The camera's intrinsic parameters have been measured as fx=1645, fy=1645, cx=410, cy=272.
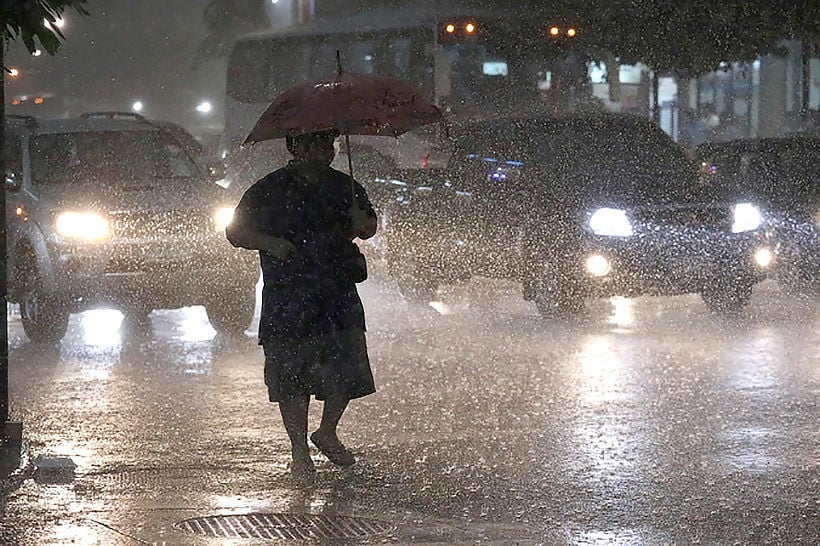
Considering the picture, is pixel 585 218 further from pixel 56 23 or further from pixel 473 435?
pixel 56 23

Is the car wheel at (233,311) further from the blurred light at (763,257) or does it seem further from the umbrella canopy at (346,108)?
the umbrella canopy at (346,108)

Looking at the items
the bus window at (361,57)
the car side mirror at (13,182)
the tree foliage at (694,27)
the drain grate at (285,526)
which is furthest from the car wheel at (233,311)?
the bus window at (361,57)

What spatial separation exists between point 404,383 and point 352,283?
3.08 m

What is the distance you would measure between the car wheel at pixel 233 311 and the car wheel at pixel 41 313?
1157 mm

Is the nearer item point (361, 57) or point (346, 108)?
point (346, 108)

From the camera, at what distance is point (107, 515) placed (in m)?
6.36

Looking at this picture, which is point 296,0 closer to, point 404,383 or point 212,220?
point 212,220

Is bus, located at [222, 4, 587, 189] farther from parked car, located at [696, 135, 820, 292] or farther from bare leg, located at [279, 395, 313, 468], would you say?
bare leg, located at [279, 395, 313, 468]

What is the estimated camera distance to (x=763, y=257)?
1384cm

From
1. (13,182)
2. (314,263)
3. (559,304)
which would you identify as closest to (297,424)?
(314,263)

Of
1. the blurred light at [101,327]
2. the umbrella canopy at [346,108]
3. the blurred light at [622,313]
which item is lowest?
the blurred light at [101,327]

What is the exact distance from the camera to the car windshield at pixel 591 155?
13820 millimetres

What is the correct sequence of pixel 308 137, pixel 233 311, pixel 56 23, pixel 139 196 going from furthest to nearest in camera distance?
pixel 233 311 < pixel 139 196 < pixel 308 137 < pixel 56 23

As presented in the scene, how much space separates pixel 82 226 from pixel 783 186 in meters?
6.50
